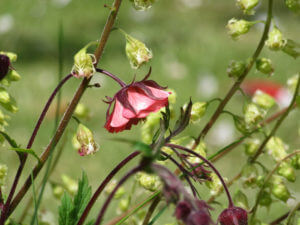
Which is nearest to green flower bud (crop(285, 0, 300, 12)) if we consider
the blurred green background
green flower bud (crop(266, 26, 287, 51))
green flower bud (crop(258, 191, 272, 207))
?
green flower bud (crop(266, 26, 287, 51))

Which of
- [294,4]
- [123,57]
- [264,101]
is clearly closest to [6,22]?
[123,57]

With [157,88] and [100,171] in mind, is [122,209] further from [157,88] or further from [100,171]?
[100,171]

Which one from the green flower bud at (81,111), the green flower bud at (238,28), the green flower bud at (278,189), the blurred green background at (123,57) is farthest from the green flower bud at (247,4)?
the blurred green background at (123,57)

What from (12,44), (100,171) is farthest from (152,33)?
(100,171)

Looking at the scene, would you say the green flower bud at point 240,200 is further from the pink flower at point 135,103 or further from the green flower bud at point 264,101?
the pink flower at point 135,103

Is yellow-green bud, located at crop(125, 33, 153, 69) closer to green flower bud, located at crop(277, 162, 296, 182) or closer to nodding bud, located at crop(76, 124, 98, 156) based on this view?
nodding bud, located at crop(76, 124, 98, 156)

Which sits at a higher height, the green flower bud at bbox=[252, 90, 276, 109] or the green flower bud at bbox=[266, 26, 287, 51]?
the green flower bud at bbox=[266, 26, 287, 51]
